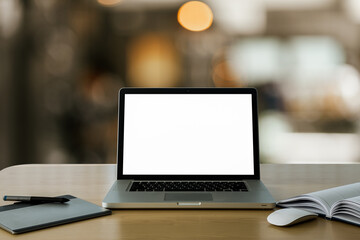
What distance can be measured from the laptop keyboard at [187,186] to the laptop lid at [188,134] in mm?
41

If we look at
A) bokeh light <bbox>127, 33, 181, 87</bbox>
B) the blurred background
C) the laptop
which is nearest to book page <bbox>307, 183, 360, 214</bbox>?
the laptop

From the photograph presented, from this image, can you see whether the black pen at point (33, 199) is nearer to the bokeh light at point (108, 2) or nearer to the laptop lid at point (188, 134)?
the laptop lid at point (188, 134)

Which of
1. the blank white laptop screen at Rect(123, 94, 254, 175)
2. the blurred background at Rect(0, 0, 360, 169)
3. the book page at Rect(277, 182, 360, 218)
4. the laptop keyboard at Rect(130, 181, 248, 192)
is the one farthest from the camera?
the blurred background at Rect(0, 0, 360, 169)

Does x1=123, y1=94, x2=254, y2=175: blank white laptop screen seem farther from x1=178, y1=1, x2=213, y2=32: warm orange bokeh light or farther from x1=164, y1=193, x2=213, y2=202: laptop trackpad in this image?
x1=178, y1=1, x2=213, y2=32: warm orange bokeh light

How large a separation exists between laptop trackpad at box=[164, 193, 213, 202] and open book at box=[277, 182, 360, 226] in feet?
0.51

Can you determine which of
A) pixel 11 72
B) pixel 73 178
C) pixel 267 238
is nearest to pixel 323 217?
pixel 267 238

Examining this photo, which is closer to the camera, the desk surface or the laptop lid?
the desk surface

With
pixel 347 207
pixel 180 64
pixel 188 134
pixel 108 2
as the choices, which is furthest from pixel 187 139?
pixel 108 2

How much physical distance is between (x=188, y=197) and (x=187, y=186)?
0.28ft

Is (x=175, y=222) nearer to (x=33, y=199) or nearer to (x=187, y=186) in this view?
(x=187, y=186)

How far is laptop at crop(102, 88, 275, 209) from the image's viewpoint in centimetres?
109

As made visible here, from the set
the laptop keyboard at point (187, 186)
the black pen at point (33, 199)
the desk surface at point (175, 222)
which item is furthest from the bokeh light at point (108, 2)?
the black pen at point (33, 199)

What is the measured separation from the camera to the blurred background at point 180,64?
3203 millimetres


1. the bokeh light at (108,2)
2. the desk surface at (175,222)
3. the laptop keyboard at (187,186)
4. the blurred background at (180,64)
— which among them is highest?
the bokeh light at (108,2)
